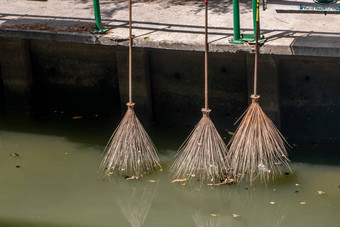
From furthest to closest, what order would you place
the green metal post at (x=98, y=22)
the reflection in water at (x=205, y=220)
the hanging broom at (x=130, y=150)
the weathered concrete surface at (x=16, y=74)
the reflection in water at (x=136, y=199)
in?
the weathered concrete surface at (x=16, y=74) < the green metal post at (x=98, y=22) < the hanging broom at (x=130, y=150) < the reflection in water at (x=136, y=199) < the reflection in water at (x=205, y=220)

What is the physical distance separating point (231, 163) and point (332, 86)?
5.76 ft

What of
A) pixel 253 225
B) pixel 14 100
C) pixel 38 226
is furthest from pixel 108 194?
pixel 14 100

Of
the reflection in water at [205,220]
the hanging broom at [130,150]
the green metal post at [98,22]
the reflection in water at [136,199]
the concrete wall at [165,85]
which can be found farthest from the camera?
the concrete wall at [165,85]

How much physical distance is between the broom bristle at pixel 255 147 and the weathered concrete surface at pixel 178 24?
0.86 meters

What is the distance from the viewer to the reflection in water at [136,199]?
905 cm

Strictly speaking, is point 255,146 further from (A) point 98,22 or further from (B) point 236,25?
(A) point 98,22

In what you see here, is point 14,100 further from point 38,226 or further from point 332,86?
point 332,86

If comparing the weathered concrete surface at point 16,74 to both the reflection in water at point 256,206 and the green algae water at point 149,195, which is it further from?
the reflection in water at point 256,206

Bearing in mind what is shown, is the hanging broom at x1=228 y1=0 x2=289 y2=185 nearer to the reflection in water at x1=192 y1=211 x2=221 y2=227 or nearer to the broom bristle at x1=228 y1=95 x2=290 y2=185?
the broom bristle at x1=228 y1=95 x2=290 y2=185

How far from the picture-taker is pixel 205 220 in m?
8.91

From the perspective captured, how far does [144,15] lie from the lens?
1084 cm

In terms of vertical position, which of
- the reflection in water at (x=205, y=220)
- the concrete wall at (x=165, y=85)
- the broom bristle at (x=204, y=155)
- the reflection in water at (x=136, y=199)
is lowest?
the reflection in water at (x=205, y=220)

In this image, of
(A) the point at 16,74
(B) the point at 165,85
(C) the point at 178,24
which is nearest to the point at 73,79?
(A) the point at 16,74

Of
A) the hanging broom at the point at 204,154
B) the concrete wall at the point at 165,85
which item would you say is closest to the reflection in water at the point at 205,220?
the hanging broom at the point at 204,154
